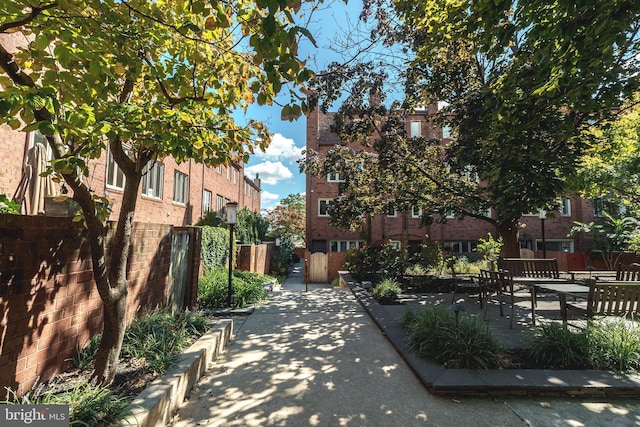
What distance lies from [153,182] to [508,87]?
1171cm

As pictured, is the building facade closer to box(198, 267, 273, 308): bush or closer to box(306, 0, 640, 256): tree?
box(198, 267, 273, 308): bush

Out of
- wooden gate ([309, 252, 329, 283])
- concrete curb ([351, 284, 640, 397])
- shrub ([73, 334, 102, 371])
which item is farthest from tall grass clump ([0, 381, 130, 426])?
wooden gate ([309, 252, 329, 283])

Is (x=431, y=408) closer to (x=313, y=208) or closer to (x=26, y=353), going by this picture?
(x=26, y=353)

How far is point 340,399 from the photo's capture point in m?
3.32

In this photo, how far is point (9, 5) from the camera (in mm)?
2053

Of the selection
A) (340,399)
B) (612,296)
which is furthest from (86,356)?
(612,296)

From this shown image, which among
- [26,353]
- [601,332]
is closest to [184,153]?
[26,353]

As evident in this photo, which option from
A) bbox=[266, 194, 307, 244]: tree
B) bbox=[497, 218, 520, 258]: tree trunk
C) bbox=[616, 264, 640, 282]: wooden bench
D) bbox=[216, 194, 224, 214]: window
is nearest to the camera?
bbox=[616, 264, 640, 282]: wooden bench

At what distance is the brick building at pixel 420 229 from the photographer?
21922mm

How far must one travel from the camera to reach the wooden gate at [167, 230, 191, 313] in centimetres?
607

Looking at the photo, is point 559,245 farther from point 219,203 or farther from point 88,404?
point 88,404

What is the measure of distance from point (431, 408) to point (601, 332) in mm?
3068

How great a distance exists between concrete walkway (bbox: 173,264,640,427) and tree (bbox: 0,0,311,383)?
133cm

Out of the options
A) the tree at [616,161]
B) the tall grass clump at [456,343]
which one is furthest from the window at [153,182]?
the tree at [616,161]
